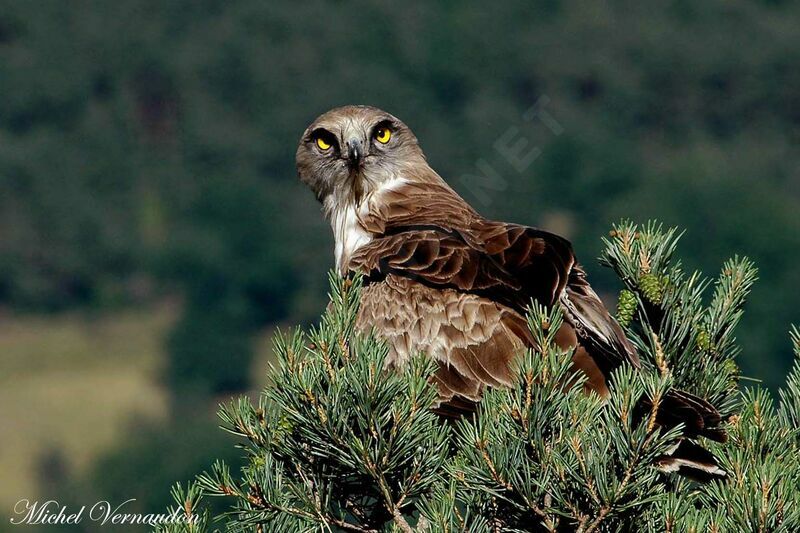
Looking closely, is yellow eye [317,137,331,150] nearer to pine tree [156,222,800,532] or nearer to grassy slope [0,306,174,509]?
pine tree [156,222,800,532]

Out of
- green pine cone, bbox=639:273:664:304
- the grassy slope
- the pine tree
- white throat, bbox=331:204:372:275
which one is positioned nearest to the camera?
the pine tree

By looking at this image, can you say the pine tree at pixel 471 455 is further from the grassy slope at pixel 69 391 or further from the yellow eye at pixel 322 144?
the grassy slope at pixel 69 391

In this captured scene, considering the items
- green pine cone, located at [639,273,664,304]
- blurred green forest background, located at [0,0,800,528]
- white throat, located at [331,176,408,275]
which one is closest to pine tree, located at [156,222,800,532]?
green pine cone, located at [639,273,664,304]

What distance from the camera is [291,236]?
10394cm

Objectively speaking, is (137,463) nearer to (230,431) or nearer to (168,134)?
(168,134)

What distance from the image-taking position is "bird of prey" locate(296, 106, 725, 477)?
6.84 m

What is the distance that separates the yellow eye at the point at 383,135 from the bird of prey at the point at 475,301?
108 cm

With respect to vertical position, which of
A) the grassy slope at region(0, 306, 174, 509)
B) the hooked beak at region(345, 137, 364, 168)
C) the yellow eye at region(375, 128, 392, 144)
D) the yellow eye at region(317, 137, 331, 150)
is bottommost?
the hooked beak at region(345, 137, 364, 168)

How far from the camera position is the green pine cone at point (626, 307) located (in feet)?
21.8

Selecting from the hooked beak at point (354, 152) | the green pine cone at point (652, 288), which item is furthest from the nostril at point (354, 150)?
the green pine cone at point (652, 288)

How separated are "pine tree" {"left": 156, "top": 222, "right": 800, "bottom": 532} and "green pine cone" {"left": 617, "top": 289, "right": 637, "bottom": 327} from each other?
0.93 meters

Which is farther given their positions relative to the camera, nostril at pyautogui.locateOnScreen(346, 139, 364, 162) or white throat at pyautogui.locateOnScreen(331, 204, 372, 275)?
nostril at pyautogui.locateOnScreen(346, 139, 364, 162)

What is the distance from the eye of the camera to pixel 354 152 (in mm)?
9836

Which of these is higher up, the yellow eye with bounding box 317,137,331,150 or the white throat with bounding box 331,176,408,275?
the yellow eye with bounding box 317,137,331,150
